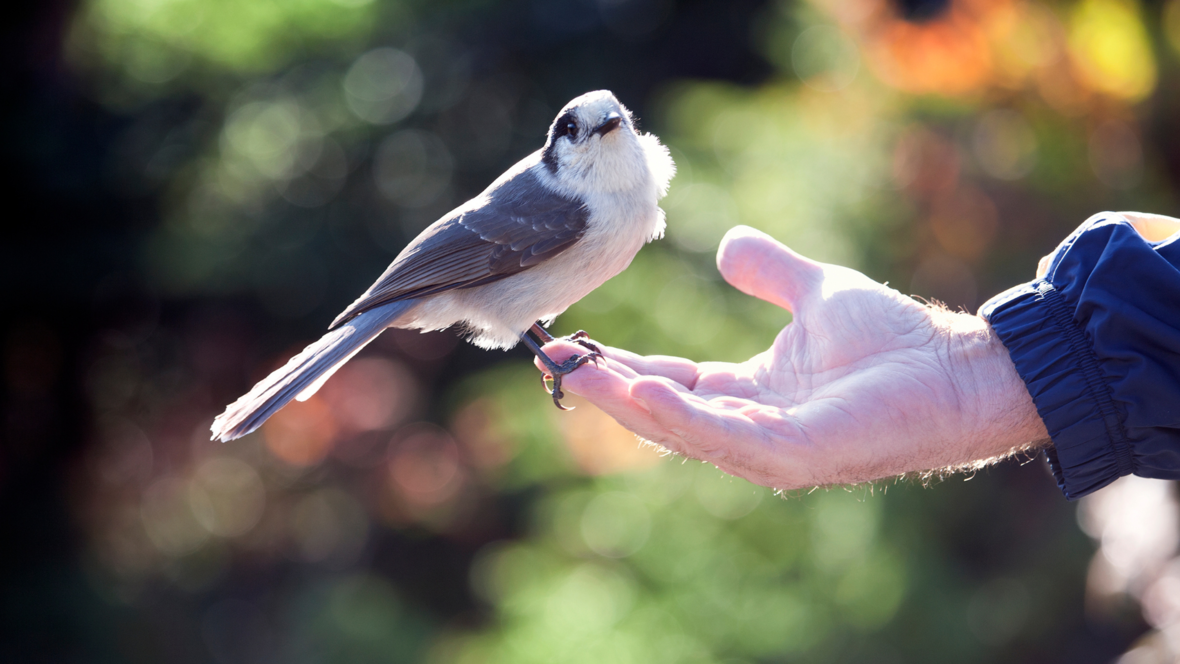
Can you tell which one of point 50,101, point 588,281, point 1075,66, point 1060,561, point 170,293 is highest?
point 50,101

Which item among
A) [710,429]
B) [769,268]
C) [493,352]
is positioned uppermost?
[769,268]

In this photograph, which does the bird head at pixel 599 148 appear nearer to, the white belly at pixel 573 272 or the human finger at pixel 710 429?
the white belly at pixel 573 272

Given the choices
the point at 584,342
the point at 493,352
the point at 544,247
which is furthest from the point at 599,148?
the point at 493,352

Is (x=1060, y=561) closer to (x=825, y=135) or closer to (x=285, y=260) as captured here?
(x=825, y=135)

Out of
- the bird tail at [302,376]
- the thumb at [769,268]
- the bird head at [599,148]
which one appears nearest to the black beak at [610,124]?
the bird head at [599,148]

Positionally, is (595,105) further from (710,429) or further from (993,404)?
(993,404)

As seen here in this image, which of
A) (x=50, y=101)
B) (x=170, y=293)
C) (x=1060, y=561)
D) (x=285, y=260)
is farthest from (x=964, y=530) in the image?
(x=50, y=101)

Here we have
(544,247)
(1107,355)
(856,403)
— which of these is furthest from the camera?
(544,247)
